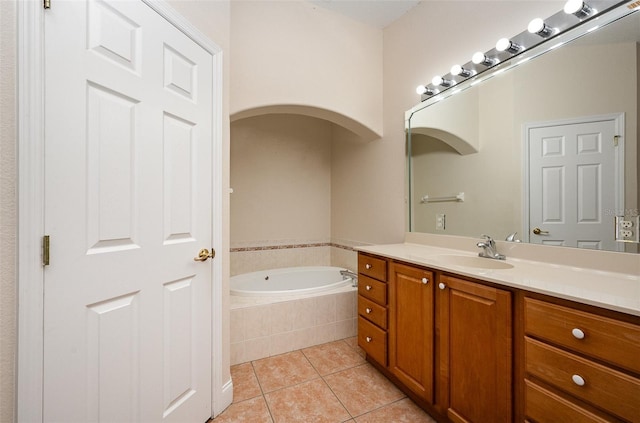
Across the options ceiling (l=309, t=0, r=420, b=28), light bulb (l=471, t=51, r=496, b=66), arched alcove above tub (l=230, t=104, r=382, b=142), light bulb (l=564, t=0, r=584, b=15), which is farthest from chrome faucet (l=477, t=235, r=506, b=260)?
ceiling (l=309, t=0, r=420, b=28)

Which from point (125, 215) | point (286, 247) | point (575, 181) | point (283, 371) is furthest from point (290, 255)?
point (575, 181)

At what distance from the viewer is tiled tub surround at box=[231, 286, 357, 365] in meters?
2.10

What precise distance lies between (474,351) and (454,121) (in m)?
1.54

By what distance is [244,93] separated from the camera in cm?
196

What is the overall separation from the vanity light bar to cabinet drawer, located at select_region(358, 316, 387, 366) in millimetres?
1788

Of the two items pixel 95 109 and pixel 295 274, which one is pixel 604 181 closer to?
pixel 95 109

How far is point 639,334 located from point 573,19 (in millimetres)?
1452

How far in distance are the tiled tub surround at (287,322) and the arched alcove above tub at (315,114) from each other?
1485 millimetres

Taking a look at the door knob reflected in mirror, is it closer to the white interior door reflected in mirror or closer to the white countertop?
the white interior door reflected in mirror

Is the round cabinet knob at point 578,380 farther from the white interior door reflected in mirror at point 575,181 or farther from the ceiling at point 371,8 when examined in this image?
the ceiling at point 371,8

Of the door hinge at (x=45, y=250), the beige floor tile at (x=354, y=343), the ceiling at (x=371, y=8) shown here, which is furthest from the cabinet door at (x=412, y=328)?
the ceiling at (x=371, y=8)

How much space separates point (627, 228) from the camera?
1198 mm

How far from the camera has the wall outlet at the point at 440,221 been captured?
2079 mm

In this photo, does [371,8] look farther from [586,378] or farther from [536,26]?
[586,378]
